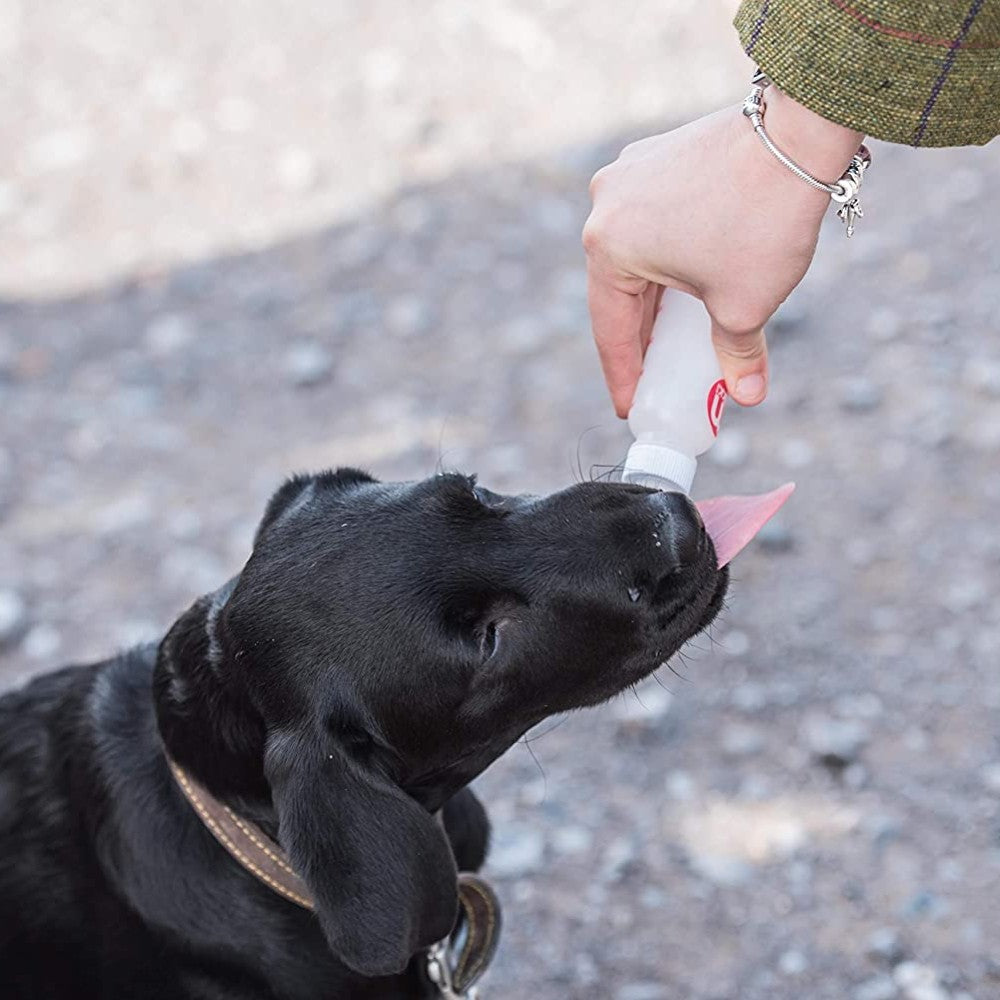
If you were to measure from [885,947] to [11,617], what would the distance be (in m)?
2.62

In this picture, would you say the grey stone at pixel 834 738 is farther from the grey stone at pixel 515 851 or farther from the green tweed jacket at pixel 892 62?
the green tweed jacket at pixel 892 62

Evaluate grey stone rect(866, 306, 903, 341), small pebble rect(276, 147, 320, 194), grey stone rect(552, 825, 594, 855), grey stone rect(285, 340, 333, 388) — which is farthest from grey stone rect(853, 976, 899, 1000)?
small pebble rect(276, 147, 320, 194)

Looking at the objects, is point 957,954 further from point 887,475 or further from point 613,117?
point 613,117

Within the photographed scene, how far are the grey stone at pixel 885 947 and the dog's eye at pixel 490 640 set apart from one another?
4.12 ft

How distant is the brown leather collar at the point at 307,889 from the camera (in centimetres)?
246

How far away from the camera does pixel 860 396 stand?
4.39 m

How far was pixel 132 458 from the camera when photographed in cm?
466

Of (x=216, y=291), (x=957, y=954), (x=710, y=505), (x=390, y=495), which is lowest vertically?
(x=957, y=954)

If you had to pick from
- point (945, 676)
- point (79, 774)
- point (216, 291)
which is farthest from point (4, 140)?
point (945, 676)

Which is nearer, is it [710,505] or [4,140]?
[710,505]

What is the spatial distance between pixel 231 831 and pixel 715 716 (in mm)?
1525

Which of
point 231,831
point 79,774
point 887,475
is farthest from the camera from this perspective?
point 887,475

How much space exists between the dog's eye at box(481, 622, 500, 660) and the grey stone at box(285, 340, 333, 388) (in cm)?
255

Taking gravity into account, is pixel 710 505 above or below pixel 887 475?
above
